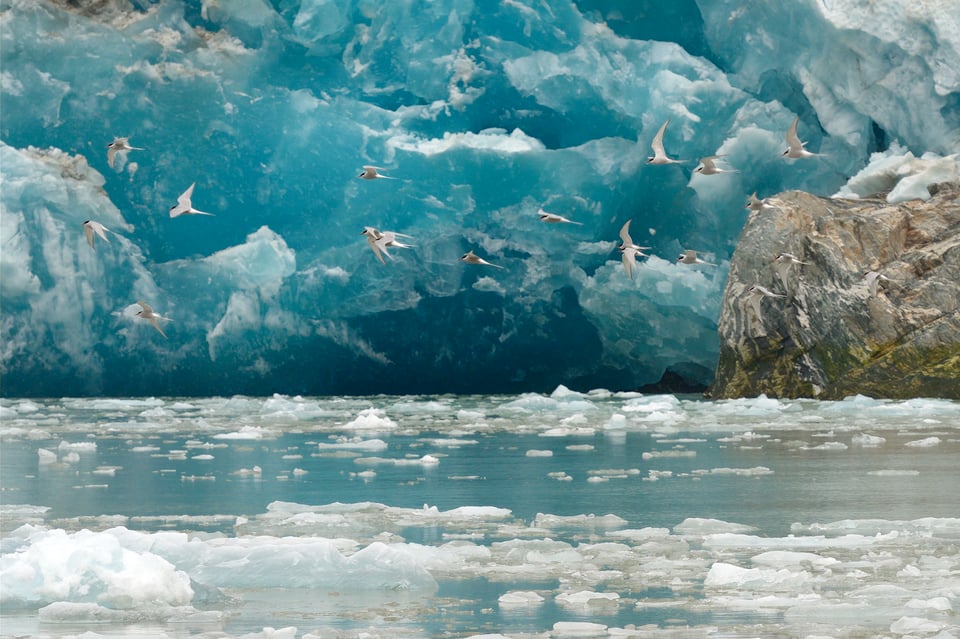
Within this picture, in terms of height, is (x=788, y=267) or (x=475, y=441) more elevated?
(x=788, y=267)

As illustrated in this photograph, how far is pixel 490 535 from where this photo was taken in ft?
23.4

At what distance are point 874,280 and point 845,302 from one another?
793 millimetres

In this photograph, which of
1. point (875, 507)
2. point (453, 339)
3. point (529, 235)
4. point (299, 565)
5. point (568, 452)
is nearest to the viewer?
point (299, 565)

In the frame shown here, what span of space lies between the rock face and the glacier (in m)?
1.93

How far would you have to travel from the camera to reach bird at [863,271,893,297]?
66.1ft

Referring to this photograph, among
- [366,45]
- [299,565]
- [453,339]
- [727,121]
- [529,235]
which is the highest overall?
[366,45]

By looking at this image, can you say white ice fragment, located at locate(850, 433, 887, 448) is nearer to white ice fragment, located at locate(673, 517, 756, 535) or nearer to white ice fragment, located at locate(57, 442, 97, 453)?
white ice fragment, located at locate(673, 517, 756, 535)

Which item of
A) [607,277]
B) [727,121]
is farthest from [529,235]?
[727,121]

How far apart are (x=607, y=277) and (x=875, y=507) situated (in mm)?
17767

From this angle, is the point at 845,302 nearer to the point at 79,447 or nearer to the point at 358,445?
the point at 358,445

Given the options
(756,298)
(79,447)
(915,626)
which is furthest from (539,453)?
(756,298)

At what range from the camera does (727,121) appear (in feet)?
79.4

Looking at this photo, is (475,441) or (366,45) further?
(366,45)

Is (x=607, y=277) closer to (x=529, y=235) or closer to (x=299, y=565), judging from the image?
(x=529, y=235)
